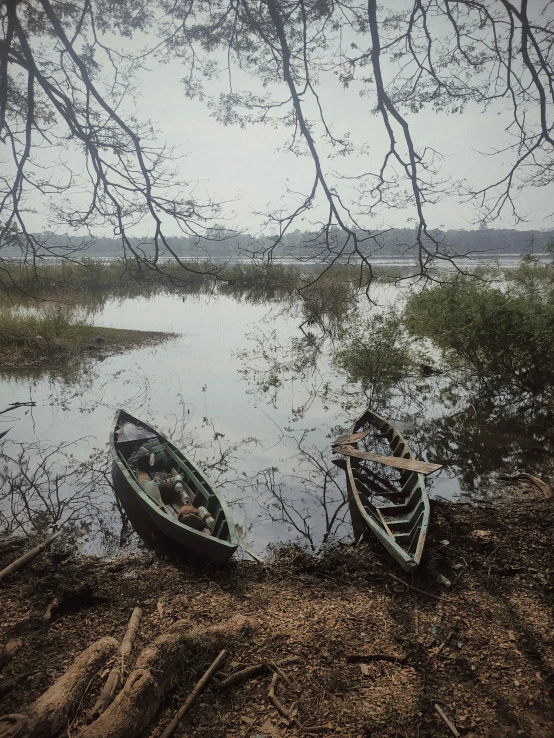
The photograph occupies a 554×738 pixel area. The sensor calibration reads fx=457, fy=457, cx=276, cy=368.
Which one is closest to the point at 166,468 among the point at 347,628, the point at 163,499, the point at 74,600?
the point at 163,499

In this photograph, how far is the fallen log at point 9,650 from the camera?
3452mm

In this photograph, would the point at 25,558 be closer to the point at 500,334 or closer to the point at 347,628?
the point at 347,628

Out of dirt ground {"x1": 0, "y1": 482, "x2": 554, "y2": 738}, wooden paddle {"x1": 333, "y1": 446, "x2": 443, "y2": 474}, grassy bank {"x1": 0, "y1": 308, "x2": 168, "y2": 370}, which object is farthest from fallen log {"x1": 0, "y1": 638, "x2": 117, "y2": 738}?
grassy bank {"x1": 0, "y1": 308, "x2": 168, "y2": 370}

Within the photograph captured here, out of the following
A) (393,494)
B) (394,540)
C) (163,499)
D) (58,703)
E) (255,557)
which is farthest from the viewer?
(393,494)

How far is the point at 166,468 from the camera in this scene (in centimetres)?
729

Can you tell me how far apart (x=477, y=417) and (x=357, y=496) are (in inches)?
194

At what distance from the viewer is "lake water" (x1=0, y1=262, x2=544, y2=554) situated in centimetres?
621

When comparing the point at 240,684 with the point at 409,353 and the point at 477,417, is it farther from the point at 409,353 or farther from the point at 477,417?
the point at 409,353

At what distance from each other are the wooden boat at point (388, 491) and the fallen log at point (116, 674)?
2.57 metres

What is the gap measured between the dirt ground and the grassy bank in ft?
28.7

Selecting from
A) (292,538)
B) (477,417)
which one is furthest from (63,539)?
(477,417)

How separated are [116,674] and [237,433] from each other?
571cm

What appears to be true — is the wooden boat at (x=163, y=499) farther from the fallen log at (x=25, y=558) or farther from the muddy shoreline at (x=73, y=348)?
the muddy shoreline at (x=73, y=348)

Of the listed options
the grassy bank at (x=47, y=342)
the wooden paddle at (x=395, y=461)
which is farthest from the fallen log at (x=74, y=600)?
the grassy bank at (x=47, y=342)
